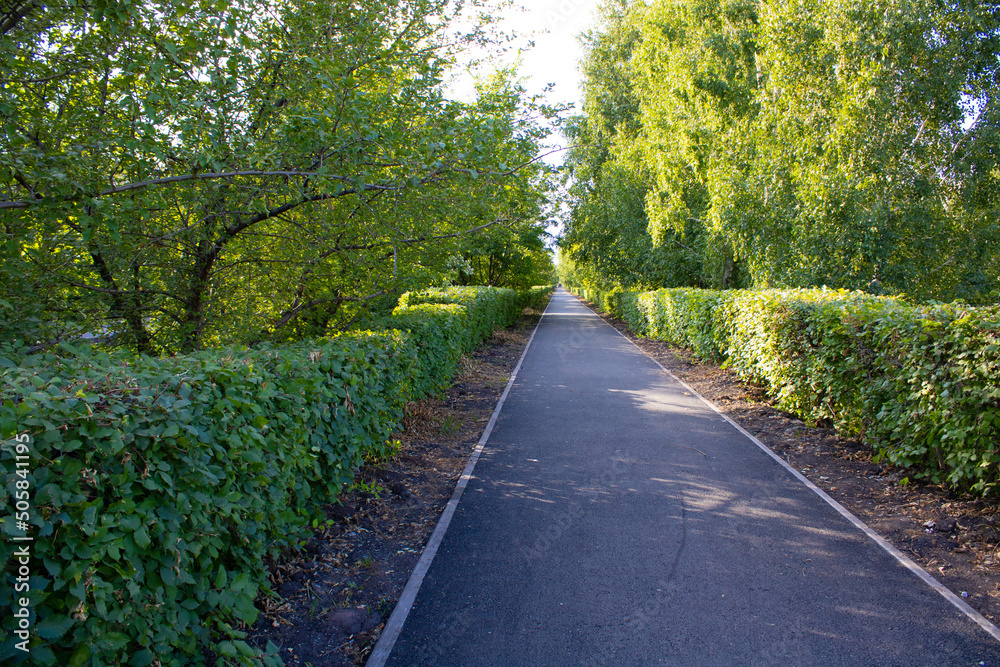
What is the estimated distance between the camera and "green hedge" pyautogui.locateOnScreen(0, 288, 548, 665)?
2.00 metres

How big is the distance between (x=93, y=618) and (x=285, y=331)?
544cm

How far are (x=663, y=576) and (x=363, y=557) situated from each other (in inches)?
89.6

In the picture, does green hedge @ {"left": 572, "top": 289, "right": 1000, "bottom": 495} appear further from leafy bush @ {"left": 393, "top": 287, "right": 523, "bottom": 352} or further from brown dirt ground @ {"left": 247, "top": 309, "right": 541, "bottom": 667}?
leafy bush @ {"left": 393, "top": 287, "right": 523, "bottom": 352}

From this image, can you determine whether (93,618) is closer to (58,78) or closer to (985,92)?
(58,78)

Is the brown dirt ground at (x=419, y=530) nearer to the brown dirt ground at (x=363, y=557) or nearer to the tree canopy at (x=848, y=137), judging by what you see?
the brown dirt ground at (x=363, y=557)

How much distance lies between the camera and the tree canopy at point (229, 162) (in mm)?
3680

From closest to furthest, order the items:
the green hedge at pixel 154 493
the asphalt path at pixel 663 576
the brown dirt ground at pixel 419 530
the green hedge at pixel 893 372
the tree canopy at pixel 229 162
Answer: the green hedge at pixel 154 493 < the asphalt path at pixel 663 576 < the brown dirt ground at pixel 419 530 < the tree canopy at pixel 229 162 < the green hedge at pixel 893 372

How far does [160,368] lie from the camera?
2922 millimetres

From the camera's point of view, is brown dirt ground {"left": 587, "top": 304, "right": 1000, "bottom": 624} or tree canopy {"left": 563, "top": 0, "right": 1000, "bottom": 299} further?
tree canopy {"left": 563, "top": 0, "right": 1000, "bottom": 299}

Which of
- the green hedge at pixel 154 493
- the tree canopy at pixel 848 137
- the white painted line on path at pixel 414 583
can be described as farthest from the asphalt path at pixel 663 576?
the tree canopy at pixel 848 137

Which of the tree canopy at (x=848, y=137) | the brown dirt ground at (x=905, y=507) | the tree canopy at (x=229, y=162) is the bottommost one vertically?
the brown dirt ground at (x=905, y=507)

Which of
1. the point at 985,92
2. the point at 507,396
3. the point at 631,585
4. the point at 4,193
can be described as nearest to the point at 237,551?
the point at 631,585

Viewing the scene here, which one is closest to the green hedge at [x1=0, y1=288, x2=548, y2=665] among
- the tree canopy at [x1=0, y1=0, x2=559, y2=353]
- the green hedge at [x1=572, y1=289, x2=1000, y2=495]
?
the tree canopy at [x1=0, y1=0, x2=559, y2=353]

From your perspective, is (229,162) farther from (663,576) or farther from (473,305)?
(473,305)
